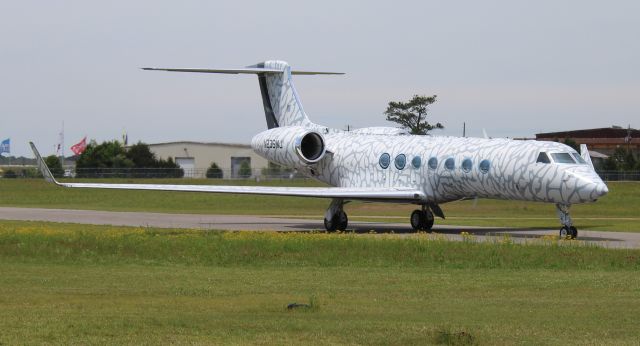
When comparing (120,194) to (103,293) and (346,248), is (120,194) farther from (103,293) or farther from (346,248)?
(103,293)

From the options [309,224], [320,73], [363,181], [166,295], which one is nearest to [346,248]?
[166,295]

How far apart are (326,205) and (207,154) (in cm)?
5928

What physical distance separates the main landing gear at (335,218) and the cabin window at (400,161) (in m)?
2.13

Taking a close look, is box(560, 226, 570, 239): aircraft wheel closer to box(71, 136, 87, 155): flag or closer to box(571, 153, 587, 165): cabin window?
box(571, 153, 587, 165): cabin window

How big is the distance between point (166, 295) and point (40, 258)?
7.26m

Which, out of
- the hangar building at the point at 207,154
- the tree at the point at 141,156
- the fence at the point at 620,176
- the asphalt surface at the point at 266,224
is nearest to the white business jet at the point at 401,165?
the asphalt surface at the point at 266,224

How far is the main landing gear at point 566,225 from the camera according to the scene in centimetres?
2942

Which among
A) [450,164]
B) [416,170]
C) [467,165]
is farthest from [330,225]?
[467,165]

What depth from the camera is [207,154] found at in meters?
111

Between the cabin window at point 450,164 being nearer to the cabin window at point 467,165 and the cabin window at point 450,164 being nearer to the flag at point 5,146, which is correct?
the cabin window at point 467,165

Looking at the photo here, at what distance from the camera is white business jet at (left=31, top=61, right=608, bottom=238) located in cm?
3003

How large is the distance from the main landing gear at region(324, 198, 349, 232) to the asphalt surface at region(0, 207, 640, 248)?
0.58m

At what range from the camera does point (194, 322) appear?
43.2ft

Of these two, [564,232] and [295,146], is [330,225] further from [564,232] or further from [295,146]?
[564,232]
